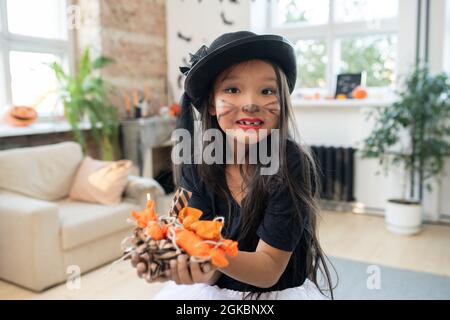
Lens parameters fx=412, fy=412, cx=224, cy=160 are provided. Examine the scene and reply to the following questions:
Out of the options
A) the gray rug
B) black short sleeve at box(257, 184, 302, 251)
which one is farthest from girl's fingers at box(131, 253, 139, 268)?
the gray rug

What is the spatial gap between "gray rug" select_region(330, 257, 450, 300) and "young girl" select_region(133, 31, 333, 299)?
1525 mm

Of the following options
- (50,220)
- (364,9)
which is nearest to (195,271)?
(50,220)

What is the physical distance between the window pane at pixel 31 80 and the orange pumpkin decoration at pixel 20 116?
0.74ft

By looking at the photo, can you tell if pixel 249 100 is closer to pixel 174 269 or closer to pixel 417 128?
pixel 174 269

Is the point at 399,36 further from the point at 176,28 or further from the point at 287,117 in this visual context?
the point at 287,117

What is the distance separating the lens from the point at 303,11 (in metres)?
4.27

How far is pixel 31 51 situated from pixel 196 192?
3.45 metres

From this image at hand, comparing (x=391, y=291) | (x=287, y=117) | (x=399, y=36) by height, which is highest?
(x=399, y=36)

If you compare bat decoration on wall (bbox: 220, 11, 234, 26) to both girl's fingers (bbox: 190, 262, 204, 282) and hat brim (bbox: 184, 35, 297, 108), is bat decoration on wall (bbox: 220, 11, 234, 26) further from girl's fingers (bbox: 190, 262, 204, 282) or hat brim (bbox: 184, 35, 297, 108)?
girl's fingers (bbox: 190, 262, 204, 282)

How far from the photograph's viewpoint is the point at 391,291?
2.36 meters

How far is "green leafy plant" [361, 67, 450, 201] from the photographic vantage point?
10.5ft
